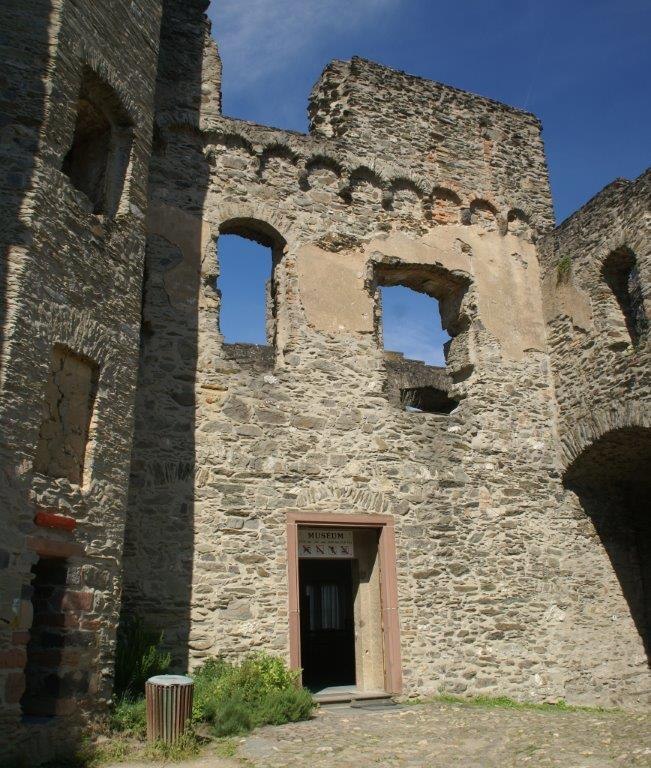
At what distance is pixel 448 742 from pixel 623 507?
19.4 ft

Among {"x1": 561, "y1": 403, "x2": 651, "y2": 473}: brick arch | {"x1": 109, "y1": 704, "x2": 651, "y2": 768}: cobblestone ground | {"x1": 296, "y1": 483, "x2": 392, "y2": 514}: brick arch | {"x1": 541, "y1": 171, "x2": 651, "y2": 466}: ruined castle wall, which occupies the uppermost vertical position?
{"x1": 541, "y1": 171, "x2": 651, "y2": 466}: ruined castle wall

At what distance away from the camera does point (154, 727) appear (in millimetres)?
6129

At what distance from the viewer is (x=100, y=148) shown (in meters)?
8.29

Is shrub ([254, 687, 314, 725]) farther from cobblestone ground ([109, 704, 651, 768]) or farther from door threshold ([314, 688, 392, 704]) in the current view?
door threshold ([314, 688, 392, 704])

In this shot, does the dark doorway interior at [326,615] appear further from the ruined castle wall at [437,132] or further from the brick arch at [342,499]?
the ruined castle wall at [437,132]

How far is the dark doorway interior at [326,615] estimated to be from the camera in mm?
13953

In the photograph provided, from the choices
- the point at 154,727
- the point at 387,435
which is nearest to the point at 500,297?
the point at 387,435

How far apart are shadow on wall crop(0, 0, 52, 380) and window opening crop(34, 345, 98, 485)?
0.75 m

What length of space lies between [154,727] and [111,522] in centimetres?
181

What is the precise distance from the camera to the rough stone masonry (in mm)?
6422

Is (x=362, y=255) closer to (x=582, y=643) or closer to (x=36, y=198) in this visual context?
(x=36, y=198)

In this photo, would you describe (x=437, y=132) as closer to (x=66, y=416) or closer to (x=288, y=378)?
(x=288, y=378)

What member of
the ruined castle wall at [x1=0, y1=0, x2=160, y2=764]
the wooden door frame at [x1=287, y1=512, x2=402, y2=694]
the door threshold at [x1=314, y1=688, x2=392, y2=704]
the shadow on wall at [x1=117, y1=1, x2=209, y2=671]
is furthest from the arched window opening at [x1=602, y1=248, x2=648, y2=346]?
the ruined castle wall at [x1=0, y1=0, x2=160, y2=764]

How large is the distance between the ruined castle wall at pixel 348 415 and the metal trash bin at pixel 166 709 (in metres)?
1.66
